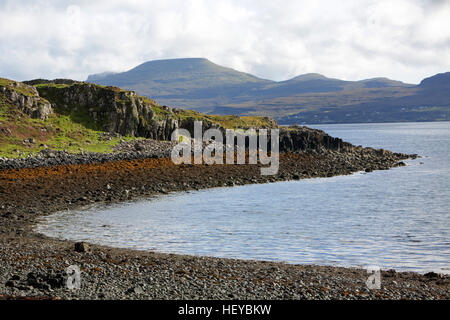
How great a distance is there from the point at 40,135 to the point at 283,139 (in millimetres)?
52307

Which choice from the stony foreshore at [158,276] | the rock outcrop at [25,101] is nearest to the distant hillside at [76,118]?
the rock outcrop at [25,101]

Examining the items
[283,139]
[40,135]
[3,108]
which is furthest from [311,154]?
[3,108]

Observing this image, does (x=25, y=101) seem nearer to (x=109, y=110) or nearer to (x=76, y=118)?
(x=76, y=118)

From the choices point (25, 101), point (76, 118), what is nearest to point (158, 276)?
point (25, 101)

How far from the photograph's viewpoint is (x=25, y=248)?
23.9 m

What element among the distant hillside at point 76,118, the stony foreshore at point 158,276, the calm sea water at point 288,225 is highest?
the distant hillside at point 76,118

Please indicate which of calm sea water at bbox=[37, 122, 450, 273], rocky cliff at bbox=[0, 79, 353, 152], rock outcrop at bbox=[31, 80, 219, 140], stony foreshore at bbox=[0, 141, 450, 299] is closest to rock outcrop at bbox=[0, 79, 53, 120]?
rocky cliff at bbox=[0, 79, 353, 152]

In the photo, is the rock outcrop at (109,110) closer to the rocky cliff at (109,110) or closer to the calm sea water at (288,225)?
the rocky cliff at (109,110)

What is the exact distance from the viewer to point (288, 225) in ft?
112

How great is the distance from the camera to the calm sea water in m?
25.5

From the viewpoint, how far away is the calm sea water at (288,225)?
1003 inches

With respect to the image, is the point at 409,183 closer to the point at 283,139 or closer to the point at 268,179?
the point at 268,179

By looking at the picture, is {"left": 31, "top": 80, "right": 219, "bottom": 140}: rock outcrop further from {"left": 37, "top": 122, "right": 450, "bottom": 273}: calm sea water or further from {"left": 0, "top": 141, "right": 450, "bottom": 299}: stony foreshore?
{"left": 0, "top": 141, "right": 450, "bottom": 299}: stony foreshore

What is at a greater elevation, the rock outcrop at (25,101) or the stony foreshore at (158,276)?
the rock outcrop at (25,101)
